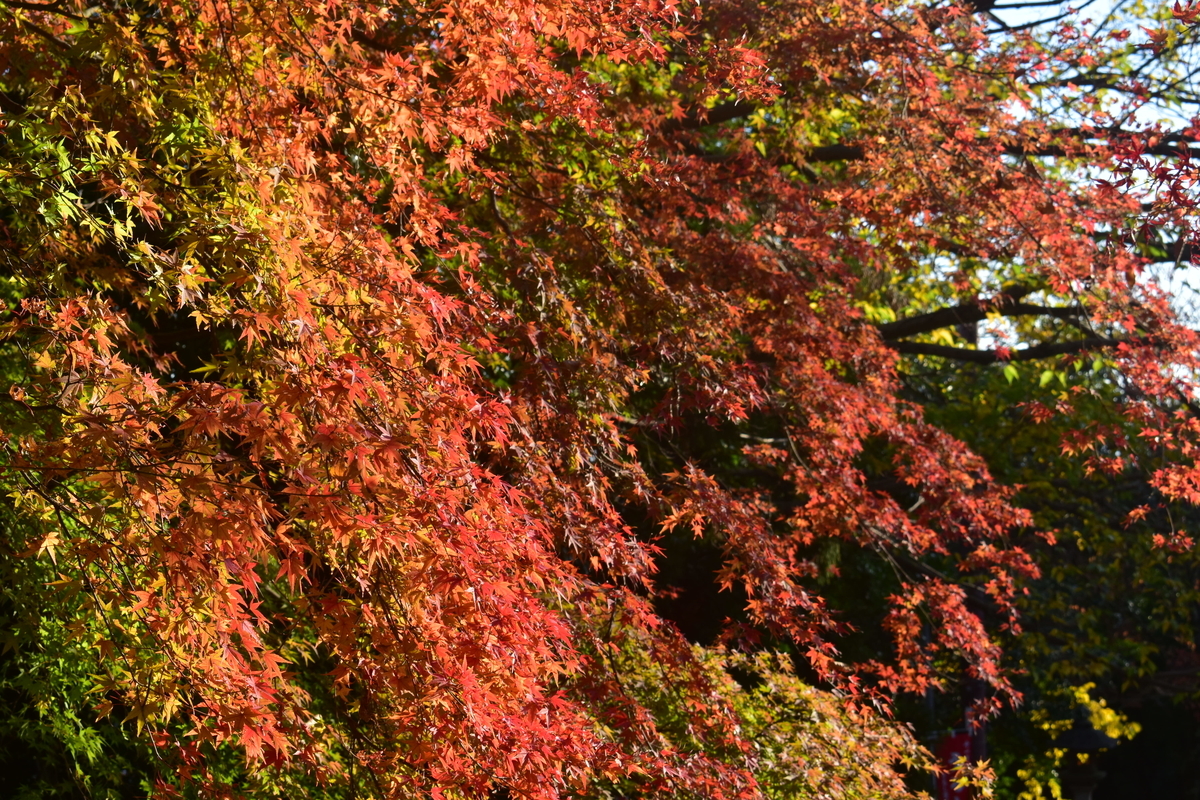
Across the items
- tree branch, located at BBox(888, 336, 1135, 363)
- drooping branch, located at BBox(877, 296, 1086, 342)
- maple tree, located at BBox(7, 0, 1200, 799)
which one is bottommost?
tree branch, located at BBox(888, 336, 1135, 363)

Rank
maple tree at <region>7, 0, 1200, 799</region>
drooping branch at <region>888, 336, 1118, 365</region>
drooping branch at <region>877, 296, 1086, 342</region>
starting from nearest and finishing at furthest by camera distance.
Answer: maple tree at <region>7, 0, 1200, 799</region> → drooping branch at <region>888, 336, 1118, 365</region> → drooping branch at <region>877, 296, 1086, 342</region>

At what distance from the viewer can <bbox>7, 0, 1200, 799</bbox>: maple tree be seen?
337 centimetres

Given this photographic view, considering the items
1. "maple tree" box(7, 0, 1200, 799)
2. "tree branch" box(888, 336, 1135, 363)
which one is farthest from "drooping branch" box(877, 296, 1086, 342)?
"maple tree" box(7, 0, 1200, 799)

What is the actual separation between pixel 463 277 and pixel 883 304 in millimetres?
8280

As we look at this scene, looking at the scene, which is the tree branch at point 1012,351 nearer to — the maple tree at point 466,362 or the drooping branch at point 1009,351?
the drooping branch at point 1009,351

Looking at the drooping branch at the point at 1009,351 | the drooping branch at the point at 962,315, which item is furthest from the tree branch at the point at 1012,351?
the drooping branch at the point at 962,315

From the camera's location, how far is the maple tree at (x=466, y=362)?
337cm

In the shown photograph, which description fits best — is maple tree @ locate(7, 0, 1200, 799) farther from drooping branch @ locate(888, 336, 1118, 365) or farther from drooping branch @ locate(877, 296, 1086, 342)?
drooping branch @ locate(877, 296, 1086, 342)

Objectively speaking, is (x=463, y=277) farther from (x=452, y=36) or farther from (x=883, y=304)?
(x=883, y=304)

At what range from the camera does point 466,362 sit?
4121mm

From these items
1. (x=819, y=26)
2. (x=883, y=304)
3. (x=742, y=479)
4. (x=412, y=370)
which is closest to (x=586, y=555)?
(x=412, y=370)

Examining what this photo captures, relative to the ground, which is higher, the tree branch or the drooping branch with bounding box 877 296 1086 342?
the drooping branch with bounding box 877 296 1086 342

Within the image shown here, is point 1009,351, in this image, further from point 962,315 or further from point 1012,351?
point 962,315

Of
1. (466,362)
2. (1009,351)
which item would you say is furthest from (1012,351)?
(466,362)
